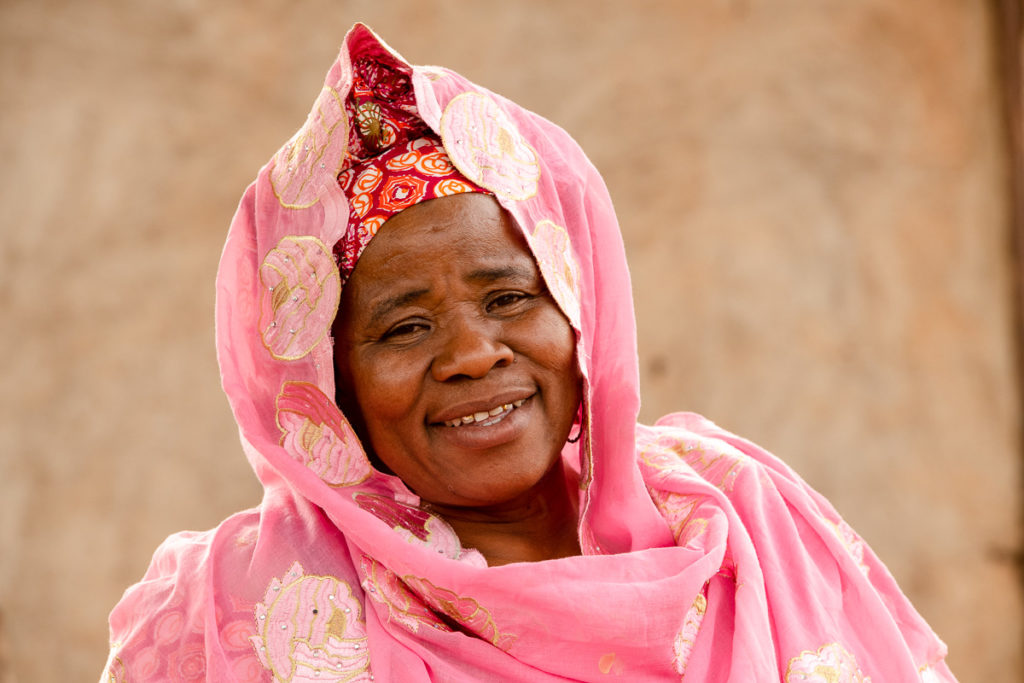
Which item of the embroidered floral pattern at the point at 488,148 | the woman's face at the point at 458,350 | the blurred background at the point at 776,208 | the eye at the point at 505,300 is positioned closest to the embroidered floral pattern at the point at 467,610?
the woman's face at the point at 458,350

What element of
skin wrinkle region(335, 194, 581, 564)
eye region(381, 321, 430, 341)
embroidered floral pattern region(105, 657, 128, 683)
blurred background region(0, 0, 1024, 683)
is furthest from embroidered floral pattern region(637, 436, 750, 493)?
blurred background region(0, 0, 1024, 683)

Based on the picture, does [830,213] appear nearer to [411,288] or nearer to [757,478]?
[757,478]

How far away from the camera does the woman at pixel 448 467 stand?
1539mm

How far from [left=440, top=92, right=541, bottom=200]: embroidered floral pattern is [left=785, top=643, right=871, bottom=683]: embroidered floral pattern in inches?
30.4

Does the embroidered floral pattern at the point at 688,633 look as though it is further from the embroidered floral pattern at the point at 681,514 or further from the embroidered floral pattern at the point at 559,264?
the embroidered floral pattern at the point at 559,264

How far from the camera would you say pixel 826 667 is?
5.28 feet

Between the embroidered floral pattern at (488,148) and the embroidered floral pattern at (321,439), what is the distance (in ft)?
1.29

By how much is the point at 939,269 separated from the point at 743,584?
264 cm

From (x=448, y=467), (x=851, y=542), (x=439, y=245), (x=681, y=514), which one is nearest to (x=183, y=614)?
(x=448, y=467)

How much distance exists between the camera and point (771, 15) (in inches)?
153

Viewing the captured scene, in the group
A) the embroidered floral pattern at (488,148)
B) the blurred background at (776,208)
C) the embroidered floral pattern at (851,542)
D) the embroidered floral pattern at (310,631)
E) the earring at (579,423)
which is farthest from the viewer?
the blurred background at (776,208)

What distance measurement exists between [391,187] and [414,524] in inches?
19.3

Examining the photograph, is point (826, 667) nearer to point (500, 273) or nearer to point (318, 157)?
point (500, 273)

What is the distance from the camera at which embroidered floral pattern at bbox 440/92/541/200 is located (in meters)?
1.61
